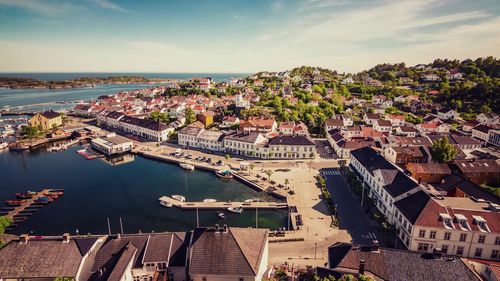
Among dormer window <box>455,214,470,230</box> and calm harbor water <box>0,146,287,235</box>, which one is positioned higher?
dormer window <box>455,214,470,230</box>

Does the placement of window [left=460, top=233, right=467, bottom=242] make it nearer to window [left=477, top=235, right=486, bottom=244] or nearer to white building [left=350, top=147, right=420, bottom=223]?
window [left=477, top=235, right=486, bottom=244]

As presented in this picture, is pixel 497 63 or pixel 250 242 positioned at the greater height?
pixel 497 63

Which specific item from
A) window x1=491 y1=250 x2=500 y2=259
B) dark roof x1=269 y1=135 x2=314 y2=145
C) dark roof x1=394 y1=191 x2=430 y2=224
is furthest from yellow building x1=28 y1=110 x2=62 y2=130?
window x1=491 y1=250 x2=500 y2=259

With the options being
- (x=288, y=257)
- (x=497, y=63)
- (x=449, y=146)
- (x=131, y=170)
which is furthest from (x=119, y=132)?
(x=497, y=63)

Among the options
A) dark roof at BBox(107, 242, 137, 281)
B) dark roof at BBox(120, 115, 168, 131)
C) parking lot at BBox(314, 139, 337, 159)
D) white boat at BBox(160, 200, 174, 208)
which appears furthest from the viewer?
dark roof at BBox(120, 115, 168, 131)

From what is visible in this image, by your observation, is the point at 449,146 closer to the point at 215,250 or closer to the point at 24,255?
the point at 215,250

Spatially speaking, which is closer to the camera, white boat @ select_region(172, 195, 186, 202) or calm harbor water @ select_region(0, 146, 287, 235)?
calm harbor water @ select_region(0, 146, 287, 235)
